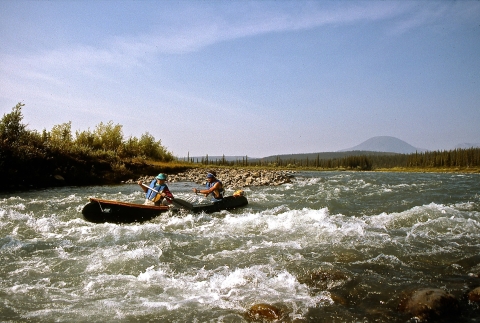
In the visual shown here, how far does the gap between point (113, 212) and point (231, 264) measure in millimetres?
5303

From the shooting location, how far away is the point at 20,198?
599 inches

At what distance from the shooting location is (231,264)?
7020mm

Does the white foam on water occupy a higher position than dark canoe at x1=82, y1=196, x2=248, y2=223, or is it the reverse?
dark canoe at x1=82, y1=196, x2=248, y2=223

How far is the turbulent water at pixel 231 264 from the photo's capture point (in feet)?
16.5

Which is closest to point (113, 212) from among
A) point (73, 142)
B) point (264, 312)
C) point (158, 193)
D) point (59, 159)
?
point (158, 193)

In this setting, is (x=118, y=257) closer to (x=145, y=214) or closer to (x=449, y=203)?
(x=145, y=214)

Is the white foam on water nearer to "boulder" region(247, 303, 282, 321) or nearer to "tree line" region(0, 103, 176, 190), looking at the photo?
"boulder" region(247, 303, 282, 321)

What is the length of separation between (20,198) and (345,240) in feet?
47.7

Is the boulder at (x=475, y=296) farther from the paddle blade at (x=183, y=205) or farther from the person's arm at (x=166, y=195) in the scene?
the person's arm at (x=166, y=195)

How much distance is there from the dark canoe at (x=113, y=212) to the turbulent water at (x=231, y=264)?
319 mm

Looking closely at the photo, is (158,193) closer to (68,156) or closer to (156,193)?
(156,193)

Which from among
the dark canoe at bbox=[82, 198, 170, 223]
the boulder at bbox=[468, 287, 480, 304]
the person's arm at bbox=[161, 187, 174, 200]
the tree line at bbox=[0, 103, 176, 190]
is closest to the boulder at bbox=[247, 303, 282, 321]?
the boulder at bbox=[468, 287, 480, 304]

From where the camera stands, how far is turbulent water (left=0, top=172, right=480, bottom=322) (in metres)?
5.02

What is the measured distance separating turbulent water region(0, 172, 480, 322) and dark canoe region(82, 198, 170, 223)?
12.6 inches
